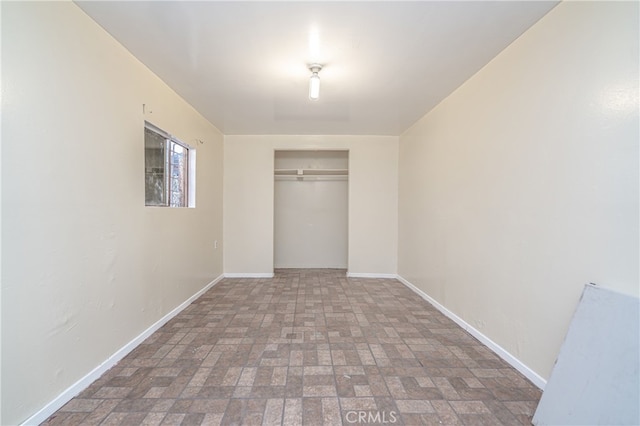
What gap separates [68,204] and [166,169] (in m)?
1.40

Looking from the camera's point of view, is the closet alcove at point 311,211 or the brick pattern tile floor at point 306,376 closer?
the brick pattern tile floor at point 306,376

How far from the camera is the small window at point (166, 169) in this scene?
2.61m

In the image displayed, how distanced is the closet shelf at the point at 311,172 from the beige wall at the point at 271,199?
55 cm

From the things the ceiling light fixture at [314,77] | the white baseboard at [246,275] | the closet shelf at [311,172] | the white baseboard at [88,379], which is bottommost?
the white baseboard at [246,275]

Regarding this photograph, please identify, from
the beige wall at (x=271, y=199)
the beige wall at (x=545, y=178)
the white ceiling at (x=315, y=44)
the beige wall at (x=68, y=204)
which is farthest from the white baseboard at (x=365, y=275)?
the beige wall at (x=68, y=204)

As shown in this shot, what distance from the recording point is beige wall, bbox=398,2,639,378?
1352 mm

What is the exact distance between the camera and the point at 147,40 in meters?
2.02

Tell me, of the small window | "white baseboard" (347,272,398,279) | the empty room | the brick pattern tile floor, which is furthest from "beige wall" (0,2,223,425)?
"white baseboard" (347,272,398,279)

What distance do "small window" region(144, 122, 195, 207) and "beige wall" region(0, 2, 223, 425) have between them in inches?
7.3

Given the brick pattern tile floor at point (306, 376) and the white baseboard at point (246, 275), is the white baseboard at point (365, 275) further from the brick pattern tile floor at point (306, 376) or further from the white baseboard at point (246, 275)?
the brick pattern tile floor at point (306, 376)

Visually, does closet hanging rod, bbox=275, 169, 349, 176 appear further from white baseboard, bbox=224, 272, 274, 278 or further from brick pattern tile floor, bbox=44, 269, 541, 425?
brick pattern tile floor, bbox=44, 269, 541, 425

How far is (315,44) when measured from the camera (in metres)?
2.07

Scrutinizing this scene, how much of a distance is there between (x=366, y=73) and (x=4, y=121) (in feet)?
7.81

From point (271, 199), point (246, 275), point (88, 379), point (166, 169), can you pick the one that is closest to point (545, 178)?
point (88, 379)
